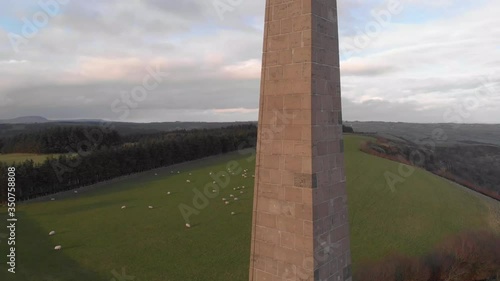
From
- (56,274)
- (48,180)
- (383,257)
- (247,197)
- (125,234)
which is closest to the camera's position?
(56,274)

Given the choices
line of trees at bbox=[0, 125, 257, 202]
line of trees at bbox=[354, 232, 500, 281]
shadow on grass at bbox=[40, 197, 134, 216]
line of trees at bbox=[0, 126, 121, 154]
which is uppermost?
line of trees at bbox=[0, 126, 121, 154]

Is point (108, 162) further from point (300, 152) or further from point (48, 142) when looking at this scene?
point (300, 152)

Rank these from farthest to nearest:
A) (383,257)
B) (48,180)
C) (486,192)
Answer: (486,192), (48,180), (383,257)

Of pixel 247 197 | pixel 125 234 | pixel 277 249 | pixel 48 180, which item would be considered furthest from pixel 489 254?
pixel 48 180

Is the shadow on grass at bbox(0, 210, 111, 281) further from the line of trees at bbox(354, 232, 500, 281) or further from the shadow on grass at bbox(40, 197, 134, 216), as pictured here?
the line of trees at bbox(354, 232, 500, 281)

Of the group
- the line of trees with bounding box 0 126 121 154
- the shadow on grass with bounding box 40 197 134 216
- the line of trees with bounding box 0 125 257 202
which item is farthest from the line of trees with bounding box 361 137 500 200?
the line of trees with bounding box 0 126 121 154

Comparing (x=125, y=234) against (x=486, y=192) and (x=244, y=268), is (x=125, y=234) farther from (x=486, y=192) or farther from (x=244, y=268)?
(x=486, y=192)
